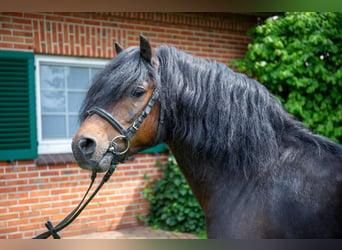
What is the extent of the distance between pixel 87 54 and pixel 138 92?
8.70ft

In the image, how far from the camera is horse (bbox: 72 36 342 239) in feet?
4.66

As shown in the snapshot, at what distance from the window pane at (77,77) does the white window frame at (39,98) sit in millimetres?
83

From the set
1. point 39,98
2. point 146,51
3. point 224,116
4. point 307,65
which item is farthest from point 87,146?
point 307,65

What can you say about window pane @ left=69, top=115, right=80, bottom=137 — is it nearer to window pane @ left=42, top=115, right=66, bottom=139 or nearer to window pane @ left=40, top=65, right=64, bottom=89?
window pane @ left=42, top=115, right=66, bottom=139

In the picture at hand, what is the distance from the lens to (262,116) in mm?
1562

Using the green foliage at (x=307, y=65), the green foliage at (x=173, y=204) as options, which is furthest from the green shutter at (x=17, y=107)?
the green foliage at (x=307, y=65)

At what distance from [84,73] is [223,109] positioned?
298 centimetres

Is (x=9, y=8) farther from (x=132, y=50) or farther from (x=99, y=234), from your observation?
(x=99, y=234)

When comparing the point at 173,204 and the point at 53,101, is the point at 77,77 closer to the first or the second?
the point at 53,101

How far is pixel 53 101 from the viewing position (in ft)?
12.8

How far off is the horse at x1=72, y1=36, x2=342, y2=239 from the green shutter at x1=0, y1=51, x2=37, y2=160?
2.25 metres

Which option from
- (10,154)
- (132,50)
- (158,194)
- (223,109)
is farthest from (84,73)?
(223,109)

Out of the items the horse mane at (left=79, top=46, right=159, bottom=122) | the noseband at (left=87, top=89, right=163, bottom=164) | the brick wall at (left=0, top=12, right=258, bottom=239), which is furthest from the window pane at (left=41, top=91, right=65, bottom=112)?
the noseband at (left=87, top=89, right=163, bottom=164)

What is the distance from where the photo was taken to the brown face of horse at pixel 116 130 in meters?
1.46
